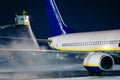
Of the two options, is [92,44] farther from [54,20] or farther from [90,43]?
[54,20]

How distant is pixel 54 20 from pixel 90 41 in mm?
9118

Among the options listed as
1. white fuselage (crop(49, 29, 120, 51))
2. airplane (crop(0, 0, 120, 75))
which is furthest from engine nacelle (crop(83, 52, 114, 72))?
white fuselage (crop(49, 29, 120, 51))

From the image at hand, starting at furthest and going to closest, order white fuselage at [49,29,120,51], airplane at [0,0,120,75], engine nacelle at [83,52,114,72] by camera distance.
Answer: white fuselage at [49,29,120,51] < airplane at [0,0,120,75] < engine nacelle at [83,52,114,72]

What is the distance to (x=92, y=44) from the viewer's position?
75.6 feet

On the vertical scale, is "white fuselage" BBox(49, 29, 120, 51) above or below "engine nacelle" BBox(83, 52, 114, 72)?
above

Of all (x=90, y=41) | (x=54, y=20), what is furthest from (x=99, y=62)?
(x=54, y=20)

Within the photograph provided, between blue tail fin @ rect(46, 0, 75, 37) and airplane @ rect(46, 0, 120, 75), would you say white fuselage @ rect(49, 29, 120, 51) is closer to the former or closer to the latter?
airplane @ rect(46, 0, 120, 75)

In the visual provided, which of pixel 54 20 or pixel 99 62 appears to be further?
pixel 54 20

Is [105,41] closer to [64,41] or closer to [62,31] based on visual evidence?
[64,41]

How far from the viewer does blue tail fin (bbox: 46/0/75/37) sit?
3105 centimetres

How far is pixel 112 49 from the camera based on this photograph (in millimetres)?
21062

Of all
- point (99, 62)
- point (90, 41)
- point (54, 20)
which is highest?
point (54, 20)

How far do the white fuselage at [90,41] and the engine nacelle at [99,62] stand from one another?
115 cm

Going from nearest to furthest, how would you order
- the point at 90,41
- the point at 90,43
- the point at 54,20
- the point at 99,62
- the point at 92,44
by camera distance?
1. the point at 99,62
2. the point at 92,44
3. the point at 90,43
4. the point at 90,41
5. the point at 54,20
